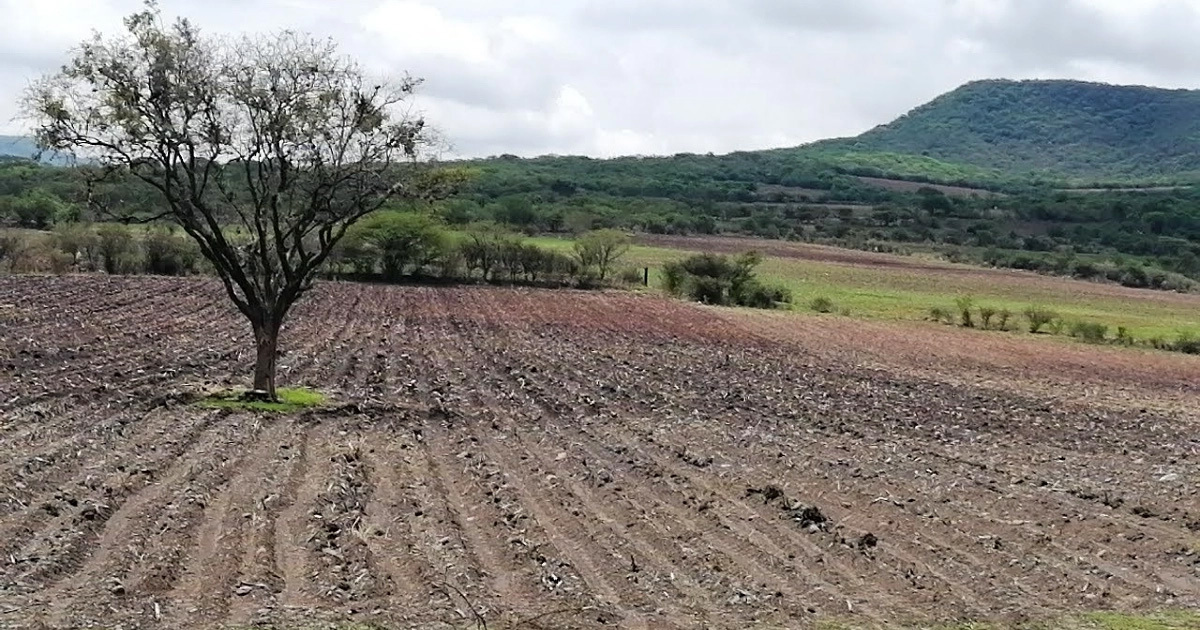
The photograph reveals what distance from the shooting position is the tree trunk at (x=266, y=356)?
19406 millimetres

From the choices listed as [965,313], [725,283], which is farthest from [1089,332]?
[725,283]

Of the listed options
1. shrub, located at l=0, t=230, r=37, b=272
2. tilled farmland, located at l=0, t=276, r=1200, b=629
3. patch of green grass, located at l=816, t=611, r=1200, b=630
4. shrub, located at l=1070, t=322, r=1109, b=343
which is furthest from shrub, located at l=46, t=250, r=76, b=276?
patch of green grass, located at l=816, t=611, r=1200, b=630

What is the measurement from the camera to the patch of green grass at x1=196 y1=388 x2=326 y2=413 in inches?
742

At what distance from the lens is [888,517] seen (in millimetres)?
13445

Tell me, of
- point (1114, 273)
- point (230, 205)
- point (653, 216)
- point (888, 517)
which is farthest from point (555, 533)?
point (653, 216)

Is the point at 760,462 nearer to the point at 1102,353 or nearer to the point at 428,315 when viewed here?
the point at 428,315

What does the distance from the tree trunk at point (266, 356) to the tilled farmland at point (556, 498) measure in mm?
1207

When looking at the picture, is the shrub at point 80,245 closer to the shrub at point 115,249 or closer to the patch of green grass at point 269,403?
the shrub at point 115,249

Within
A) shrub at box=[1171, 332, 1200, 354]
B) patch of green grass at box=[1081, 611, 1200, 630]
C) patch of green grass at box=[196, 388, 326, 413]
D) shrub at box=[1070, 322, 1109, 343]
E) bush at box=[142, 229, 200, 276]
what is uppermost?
bush at box=[142, 229, 200, 276]

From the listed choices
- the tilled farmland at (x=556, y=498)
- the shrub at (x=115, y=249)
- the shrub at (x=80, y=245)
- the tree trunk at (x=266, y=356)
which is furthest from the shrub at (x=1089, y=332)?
the shrub at (x=80, y=245)

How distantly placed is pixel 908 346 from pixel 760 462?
27.2 metres

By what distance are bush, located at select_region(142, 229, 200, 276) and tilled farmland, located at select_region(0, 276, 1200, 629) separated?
3122 cm

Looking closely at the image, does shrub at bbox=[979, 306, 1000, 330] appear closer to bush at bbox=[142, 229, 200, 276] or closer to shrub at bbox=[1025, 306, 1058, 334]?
shrub at bbox=[1025, 306, 1058, 334]

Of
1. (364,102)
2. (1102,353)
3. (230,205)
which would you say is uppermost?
(364,102)
